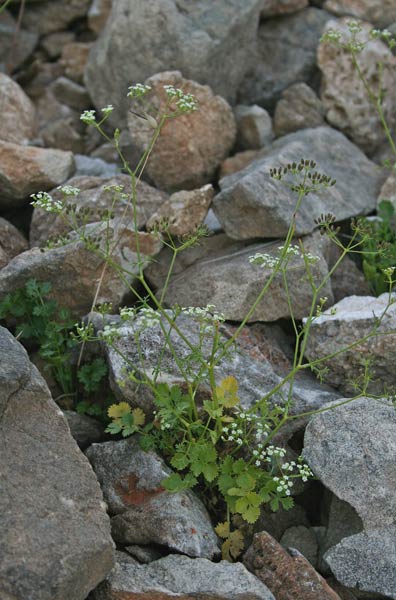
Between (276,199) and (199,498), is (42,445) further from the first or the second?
(276,199)

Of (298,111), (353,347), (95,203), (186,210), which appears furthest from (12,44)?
(353,347)

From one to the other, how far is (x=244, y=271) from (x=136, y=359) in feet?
3.26

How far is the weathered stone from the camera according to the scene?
4.17 metres

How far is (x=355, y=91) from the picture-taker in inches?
258

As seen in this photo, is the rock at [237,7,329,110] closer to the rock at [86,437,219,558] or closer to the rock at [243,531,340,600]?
the rock at [86,437,219,558]

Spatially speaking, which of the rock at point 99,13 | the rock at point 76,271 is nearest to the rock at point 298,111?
the rock at point 76,271

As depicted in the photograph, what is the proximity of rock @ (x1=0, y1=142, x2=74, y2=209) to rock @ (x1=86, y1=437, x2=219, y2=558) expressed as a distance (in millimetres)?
2065

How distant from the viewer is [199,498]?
4238 millimetres

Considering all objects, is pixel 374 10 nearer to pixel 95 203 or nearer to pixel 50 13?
pixel 50 13

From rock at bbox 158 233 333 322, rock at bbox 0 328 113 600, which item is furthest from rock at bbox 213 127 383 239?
rock at bbox 0 328 113 600

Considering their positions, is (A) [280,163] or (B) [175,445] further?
(A) [280,163]

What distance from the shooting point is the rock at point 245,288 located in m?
4.99

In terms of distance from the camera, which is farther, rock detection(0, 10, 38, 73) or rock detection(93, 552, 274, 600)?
rock detection(0, 10, 38, 73)

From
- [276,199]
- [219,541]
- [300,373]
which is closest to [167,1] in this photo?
[276,199]
